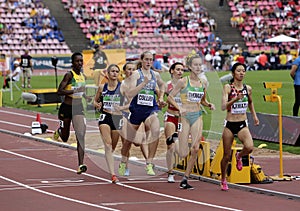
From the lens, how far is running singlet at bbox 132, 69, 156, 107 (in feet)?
43.2

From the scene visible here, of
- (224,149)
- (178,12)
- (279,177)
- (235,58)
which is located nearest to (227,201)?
(224,149)

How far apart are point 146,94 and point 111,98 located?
0.65m

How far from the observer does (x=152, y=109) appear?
43.9 feet

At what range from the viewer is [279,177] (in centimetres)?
1300

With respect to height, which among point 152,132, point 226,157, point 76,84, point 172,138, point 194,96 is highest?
point 76,84

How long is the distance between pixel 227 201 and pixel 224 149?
1.27 meters

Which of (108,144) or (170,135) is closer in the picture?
(108,144)

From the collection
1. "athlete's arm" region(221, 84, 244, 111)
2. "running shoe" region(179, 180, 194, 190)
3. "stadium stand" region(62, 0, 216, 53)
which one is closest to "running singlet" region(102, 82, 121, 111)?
"running shoe" region(179, 180, 194, 190)

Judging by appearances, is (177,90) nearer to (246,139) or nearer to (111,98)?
(111,98)

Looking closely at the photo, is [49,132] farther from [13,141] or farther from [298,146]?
[298,146]

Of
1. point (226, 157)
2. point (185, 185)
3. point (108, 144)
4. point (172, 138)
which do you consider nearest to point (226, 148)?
point (226, 157)

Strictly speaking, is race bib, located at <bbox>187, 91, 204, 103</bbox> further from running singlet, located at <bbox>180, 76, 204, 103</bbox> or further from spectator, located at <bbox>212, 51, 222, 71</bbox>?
spectator, located at <bbox>212, 51, 222, 71</bbox>

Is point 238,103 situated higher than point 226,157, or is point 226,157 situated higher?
point 238,103

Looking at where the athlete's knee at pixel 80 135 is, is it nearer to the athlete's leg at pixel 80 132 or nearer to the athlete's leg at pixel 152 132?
the athlete's leg at pixel 80 132
